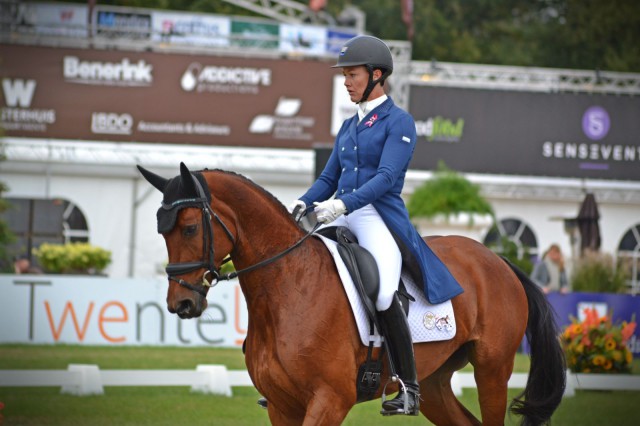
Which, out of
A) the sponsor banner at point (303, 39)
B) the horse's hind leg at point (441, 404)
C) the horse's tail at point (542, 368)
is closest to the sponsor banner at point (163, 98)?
the sponsor banner at point (303, 39)

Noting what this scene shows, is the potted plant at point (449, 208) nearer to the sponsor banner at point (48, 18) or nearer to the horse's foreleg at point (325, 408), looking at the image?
the sponsor banner at point (48, 18)

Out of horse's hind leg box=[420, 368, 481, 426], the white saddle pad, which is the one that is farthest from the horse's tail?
the white saddle pad

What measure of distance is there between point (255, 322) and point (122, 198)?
18661mm

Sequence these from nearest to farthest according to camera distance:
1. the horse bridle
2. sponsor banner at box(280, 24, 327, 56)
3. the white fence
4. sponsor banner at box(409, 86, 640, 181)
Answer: the horse bridle, the white fence, sponsor banner at box(280, 24, 327, 56), sponsor banner at box(409, 86, 640, 181)

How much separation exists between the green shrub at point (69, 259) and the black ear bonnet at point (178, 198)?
40.1 ft

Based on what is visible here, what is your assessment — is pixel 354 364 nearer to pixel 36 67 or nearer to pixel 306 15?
pixel 36 67

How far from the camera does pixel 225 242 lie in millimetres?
5453

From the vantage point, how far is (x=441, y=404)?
6.72 m

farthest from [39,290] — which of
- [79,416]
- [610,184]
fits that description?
[610,184]

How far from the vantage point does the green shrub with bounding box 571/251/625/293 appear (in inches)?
652

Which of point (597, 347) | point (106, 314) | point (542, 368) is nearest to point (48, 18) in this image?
point (106, 314)

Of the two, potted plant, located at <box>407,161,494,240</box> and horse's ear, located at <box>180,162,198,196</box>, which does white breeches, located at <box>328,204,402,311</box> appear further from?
potted plant, located at <box>407,161,494,240</box>

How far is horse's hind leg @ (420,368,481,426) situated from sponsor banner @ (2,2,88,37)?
700 inches

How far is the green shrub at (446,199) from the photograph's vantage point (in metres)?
19.4
